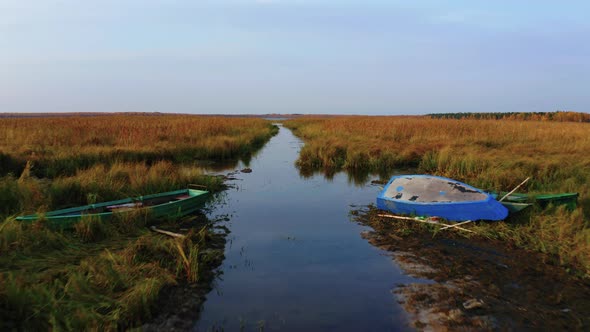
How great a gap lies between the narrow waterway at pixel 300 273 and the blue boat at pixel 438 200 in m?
1.19

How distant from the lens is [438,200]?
763cm

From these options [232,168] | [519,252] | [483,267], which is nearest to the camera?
[483,267]

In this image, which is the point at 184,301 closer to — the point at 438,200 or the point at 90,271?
the point at 90,271

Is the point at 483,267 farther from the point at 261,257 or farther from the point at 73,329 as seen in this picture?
the point at 73,329

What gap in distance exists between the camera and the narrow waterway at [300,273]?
14.2ft

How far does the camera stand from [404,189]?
8.43 metres

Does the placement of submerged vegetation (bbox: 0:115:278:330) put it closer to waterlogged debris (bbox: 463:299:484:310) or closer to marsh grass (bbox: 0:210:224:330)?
marsh grass (bbox: 0:210:224:330)

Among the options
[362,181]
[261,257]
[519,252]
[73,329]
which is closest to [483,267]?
[519,252]

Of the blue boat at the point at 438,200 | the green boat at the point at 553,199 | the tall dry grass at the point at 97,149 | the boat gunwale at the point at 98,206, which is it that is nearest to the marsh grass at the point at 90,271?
the boat gunwale at the point at 98,206

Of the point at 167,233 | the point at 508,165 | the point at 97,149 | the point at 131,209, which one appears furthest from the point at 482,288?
the point at 97,149

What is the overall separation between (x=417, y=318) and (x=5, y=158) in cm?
1292

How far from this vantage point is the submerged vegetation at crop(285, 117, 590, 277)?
20.7 ft

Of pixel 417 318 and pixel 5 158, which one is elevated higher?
pixel 5 158

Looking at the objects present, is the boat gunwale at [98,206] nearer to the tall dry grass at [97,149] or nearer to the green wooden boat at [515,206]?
the tall dry grass at [97,149]
